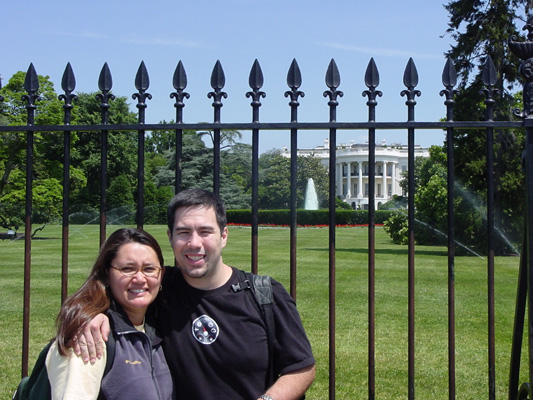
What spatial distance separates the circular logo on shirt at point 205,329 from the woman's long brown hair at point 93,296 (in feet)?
0.96

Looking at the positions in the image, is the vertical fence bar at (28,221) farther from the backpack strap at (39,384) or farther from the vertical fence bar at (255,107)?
the vertical fence bar at (255,107)

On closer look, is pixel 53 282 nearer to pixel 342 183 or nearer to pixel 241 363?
pixel 241 363

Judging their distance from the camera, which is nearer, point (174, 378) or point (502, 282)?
point (174, 378)

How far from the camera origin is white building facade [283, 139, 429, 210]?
71.6 m

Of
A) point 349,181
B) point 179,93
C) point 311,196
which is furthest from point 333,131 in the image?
point 349,181

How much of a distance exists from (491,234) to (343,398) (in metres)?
2.37

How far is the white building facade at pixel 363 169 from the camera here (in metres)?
71.6

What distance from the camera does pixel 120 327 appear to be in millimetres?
2223

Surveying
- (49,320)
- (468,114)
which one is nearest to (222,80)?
(49,320)

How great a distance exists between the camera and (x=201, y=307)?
2.43m

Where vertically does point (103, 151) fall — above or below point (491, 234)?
above

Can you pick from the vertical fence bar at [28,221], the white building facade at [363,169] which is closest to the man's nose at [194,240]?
the vertical fence bar at [28,221]

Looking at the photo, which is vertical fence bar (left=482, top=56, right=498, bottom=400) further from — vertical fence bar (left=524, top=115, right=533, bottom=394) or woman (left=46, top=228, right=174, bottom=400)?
woman (left=46, top=228, right=174, bottom=400)

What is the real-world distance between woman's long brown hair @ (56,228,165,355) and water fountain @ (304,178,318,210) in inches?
2107
